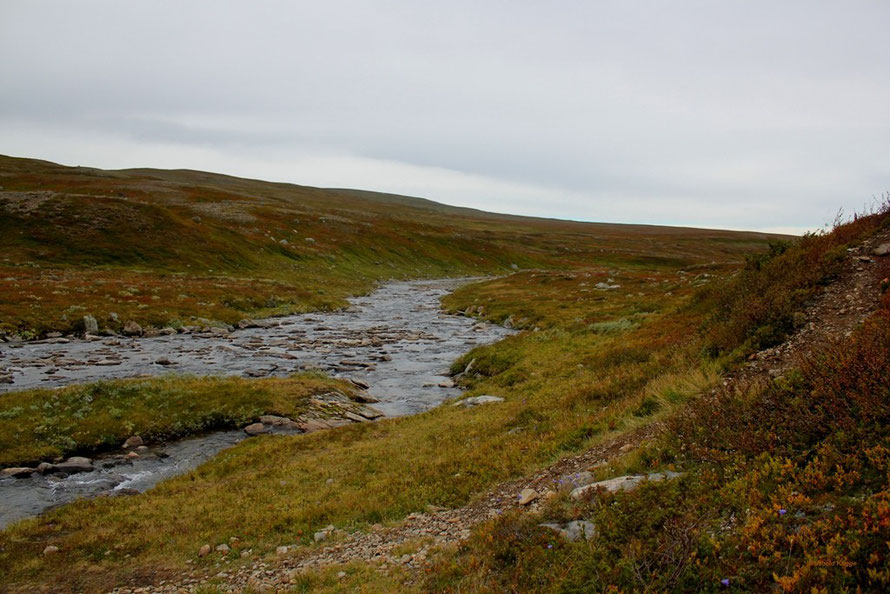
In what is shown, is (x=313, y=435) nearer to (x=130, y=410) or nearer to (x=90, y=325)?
(x=130, y=410)

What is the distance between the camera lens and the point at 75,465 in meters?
14.1

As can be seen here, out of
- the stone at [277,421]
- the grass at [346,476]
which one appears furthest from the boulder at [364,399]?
the grass at [346,476]

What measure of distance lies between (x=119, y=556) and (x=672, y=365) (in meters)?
14.2

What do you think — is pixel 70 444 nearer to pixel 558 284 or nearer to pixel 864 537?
pixel 864 537

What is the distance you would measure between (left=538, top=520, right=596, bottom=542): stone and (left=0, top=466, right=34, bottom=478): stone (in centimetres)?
1463

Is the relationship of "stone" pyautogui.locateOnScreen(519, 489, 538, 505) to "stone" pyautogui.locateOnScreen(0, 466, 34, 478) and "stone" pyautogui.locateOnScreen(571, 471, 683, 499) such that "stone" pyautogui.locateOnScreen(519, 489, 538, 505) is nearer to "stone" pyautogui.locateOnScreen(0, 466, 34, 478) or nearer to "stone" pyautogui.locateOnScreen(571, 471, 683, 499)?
"stone" pyautogui.locateOnScreen(571, 471, 683, 499)

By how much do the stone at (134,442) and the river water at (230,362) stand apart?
563 mm

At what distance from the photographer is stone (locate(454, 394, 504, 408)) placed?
1865 centimetres

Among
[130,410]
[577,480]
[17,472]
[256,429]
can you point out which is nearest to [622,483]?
[577,480]

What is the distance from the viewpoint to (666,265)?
118000mm

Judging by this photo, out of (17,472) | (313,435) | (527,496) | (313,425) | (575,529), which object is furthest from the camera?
(313,425)

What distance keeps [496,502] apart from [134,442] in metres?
13.1

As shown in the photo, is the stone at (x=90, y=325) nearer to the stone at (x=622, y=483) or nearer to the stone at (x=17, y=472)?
the stone at (x=17, y=472)

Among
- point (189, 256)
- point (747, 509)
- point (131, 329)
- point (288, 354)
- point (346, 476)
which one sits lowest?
point (131, 329)
